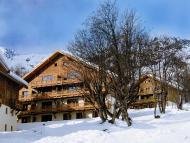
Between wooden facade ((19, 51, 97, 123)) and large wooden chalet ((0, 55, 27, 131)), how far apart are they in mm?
15493

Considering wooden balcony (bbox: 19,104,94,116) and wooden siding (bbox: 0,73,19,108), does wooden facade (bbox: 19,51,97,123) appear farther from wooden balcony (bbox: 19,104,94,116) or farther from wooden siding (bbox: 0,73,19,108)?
wooden siding (bbox: 0,73,19,108)

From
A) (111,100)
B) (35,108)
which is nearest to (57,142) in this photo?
(111,100)

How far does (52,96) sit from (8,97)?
20.9 m

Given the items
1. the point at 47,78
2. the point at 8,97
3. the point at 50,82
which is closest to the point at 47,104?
the point at 50,82

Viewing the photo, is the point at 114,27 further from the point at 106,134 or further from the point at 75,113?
the point at 75,113

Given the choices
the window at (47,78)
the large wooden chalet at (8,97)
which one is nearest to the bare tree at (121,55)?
the large wooden chalet at (8,97)

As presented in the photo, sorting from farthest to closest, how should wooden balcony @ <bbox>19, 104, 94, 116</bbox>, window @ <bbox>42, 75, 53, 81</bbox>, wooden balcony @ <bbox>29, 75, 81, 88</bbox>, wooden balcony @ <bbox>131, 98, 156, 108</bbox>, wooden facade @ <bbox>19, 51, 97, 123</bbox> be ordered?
wooden balcony @ <bbox>131, 98, 156, 108</bbox>, window @ <bbox>42, 75, 53, 81</bbox>, wooden balcony @ <bbox>29, 75, 81, 88</bbox>, wooden facade @ <bbox>19, 51, 97, 123</bbox>, wooden balcony @ <bbox>19, 104, 94, 116</bbox>

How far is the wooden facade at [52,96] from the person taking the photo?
7106 cm

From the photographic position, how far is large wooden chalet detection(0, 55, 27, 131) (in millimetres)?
49344

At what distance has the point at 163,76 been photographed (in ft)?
191

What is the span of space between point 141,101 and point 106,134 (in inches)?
2297

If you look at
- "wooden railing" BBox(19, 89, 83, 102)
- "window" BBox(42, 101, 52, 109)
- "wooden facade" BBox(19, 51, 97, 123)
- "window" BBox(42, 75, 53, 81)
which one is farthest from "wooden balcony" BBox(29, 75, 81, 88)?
"window" BBox(42, 101, 52, 109)

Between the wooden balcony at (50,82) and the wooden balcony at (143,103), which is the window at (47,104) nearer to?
the wooden balcony at (50,82)

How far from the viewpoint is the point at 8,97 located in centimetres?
5238
